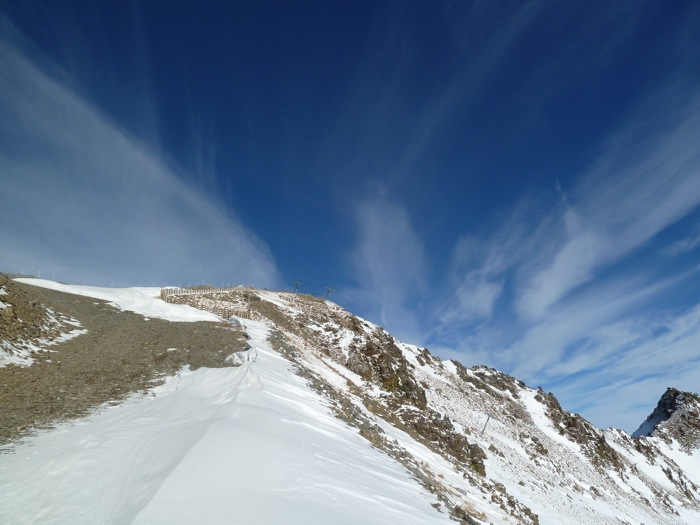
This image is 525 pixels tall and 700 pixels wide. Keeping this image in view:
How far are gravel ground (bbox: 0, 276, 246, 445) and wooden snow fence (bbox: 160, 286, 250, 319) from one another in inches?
354

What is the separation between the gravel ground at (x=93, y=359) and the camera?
905cm

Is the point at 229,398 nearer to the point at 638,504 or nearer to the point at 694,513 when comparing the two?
the point at 638,504

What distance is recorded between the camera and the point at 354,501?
231 inches

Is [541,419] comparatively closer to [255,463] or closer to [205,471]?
[255,463]

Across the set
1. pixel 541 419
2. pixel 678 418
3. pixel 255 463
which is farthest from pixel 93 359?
pixel 678 418

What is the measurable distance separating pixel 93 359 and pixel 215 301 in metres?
22.5

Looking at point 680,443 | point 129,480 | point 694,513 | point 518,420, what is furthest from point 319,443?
point 680,443

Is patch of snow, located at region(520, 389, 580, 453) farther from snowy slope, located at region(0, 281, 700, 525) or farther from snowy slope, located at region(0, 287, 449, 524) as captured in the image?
snowy slope, located at region(0, 287, 449, 524)

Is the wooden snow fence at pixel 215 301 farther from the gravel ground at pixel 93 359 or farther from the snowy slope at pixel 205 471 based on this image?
the snowy slope at pixel 205 471

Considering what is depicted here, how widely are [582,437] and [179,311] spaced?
60.5 m

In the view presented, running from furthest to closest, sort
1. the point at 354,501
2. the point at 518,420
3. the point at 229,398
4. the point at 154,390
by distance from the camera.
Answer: the point at 518,420 < the point at 154,390 < the point at 229,398 < the point at 354,501

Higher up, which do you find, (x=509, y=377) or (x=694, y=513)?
(x=509, y=377)

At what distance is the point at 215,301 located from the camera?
3600 cm

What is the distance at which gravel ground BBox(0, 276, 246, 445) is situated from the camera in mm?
9047
